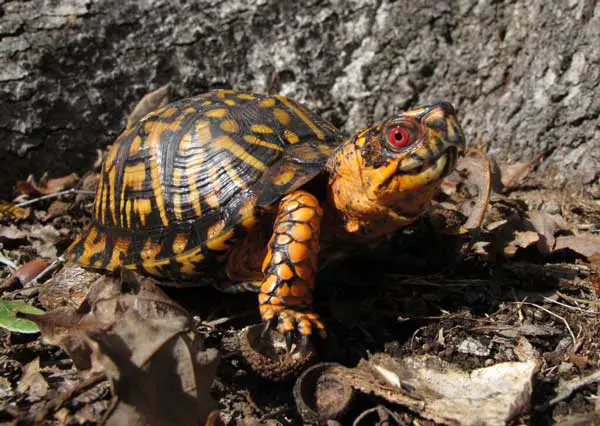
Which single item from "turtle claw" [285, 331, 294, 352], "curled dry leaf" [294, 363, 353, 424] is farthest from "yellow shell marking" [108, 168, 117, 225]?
"curled dry leaf" [294, 363, 353, 424]

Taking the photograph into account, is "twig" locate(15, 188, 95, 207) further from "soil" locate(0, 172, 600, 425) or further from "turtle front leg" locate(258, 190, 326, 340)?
"turtle front leg" locate(258, 190, 326, 340)

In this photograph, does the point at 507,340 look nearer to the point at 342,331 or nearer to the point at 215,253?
the point at 342,331

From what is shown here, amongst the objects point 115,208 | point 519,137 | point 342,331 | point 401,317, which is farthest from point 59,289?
point 519,137

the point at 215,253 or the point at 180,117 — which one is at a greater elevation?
the point at 180,117

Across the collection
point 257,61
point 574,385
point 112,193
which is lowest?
point 574,385

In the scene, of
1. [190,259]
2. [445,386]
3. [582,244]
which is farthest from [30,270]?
[582,244]

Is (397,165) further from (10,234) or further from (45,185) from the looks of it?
(45,185)

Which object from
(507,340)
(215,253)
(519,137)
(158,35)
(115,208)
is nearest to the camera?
(507,340)
